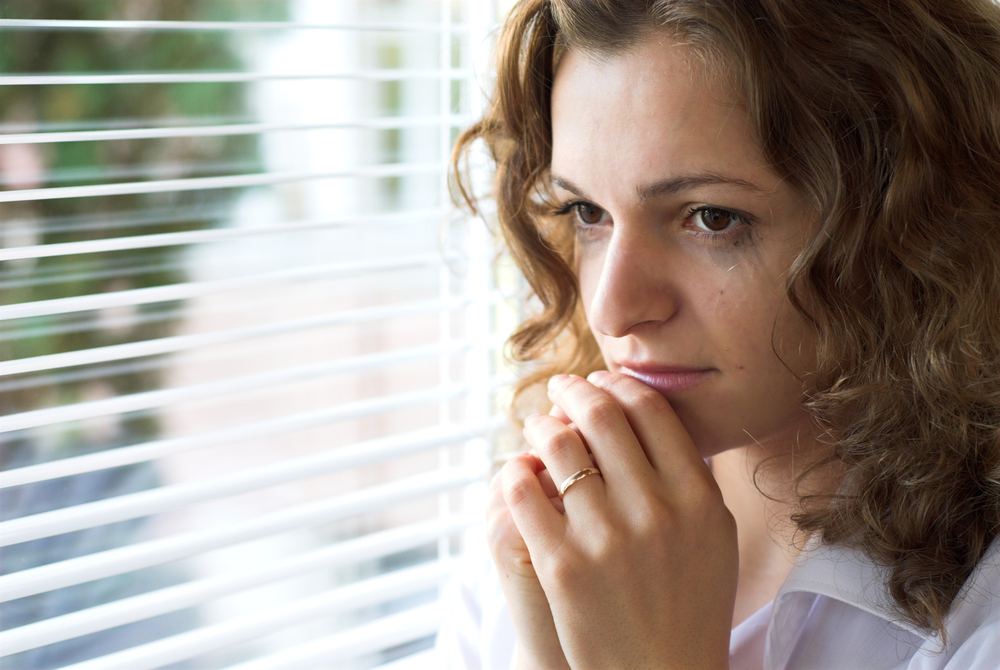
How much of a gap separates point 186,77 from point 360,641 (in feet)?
3.27

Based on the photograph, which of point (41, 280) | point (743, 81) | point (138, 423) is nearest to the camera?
point (743, 81)

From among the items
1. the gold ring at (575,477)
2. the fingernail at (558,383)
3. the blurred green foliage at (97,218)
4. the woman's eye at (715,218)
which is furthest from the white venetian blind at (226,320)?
the woman's eye at (715,218)

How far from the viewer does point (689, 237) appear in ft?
3.03

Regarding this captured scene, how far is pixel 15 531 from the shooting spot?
39.9 inches

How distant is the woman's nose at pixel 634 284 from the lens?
36.3 inches

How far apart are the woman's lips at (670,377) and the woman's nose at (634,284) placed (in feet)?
0.28

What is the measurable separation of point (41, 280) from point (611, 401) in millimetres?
835

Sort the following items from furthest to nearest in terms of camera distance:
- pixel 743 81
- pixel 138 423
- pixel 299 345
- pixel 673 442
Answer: pixel 299 345 → pixel 138 423 → pixel 673 442 → pixel 743 81

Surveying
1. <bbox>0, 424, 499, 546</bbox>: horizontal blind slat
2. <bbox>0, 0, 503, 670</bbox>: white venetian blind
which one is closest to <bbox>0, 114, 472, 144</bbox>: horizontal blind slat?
<bbox>0, 0, 503, 670</bbox>: white venetian blind

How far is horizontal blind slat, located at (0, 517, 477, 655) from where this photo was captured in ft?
3.44

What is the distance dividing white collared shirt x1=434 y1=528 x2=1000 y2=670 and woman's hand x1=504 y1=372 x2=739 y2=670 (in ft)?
0.44

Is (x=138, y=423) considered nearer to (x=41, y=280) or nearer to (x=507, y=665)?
(x=41, y=280)

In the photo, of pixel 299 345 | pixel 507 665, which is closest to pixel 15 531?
pixel 299 345

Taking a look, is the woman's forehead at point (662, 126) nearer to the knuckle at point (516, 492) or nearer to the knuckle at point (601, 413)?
the knuckle at point (601, 413)
